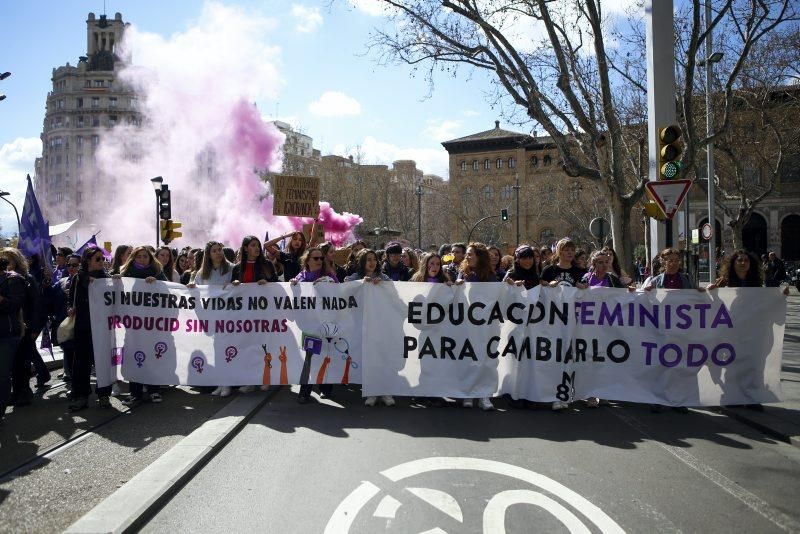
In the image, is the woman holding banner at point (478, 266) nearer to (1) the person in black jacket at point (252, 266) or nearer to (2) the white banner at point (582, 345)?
(2) the white banner at point (582, 345)

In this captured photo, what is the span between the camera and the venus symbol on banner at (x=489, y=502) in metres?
3.80

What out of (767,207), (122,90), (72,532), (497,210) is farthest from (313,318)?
(122,90)

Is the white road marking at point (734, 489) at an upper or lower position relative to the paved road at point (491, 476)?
lower

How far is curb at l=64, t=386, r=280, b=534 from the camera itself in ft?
12.1

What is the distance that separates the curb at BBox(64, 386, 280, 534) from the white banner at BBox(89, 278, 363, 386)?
114cm

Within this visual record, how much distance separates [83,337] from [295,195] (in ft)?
22.4

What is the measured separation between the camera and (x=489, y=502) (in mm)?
4141

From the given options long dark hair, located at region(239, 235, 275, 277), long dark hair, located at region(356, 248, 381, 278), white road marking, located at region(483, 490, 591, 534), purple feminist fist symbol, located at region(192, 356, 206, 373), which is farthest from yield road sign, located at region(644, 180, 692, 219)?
purple feminist fist symbol, located at region(192, 356, 206, 373)

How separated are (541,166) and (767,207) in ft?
94.4

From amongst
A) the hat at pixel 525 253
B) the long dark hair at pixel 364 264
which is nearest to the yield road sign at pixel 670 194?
the hat at pixel 525 253

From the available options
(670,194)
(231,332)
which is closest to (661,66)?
(670,194)

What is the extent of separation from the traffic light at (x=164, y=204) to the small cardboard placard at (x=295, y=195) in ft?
23.8

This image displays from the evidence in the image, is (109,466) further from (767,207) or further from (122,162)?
(122,162)

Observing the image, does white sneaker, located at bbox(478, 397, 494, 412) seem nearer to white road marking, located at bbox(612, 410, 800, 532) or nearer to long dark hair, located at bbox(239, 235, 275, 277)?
white road marking, located at bbox(612, 410, 800, 532)
